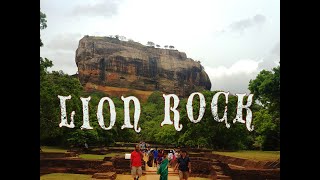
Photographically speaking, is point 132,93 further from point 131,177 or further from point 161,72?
point 131,177

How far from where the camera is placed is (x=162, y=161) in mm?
10109

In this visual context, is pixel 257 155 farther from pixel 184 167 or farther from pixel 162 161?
pixel 162 161

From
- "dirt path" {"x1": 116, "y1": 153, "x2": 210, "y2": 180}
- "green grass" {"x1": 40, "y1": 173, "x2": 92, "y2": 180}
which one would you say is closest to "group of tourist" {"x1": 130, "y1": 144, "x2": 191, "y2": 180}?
"dirt path" {"x1": 116, "y1": 153, "x2": 210, "y2": 180}

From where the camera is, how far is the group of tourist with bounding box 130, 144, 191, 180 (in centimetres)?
984

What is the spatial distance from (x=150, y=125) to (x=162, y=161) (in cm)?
93

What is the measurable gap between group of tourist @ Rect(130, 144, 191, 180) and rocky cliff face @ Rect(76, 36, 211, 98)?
1.24 meters

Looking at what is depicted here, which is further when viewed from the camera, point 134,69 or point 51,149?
point 134,69

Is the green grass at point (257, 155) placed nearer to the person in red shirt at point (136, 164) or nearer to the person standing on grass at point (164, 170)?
the person standing on grass at point (164, 170)

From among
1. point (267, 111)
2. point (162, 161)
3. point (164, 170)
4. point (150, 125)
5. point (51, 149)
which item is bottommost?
point (164, 170)

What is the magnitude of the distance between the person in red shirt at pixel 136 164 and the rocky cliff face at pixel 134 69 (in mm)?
1413

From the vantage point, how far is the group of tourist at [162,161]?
9.84 meters

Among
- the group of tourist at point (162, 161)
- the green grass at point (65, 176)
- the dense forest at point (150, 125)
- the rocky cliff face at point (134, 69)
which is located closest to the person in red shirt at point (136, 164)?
the group of tourist at point (162, 161)

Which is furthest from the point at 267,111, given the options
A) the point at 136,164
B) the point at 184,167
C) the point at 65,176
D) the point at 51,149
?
the point at 51,149
